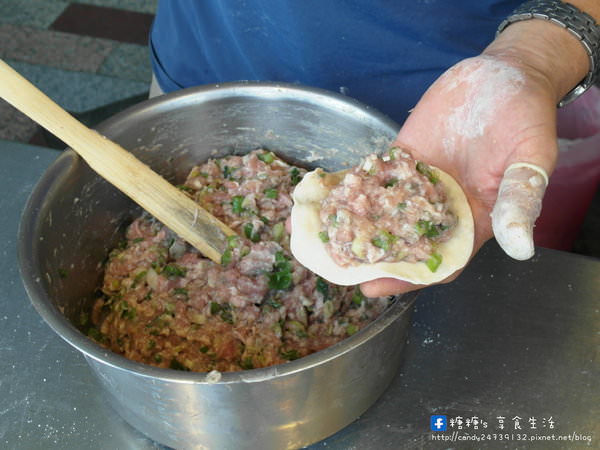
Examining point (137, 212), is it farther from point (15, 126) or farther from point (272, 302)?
point (15, 126)

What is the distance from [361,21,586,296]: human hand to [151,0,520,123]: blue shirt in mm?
227

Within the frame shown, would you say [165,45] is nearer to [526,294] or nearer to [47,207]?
[47,207]

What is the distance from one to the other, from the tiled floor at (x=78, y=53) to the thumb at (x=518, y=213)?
224 centimetres

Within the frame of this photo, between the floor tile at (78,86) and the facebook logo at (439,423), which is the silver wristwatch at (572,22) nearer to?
the facebook logo at (439,423)

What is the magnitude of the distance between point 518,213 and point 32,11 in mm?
3772

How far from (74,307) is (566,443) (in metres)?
1.15

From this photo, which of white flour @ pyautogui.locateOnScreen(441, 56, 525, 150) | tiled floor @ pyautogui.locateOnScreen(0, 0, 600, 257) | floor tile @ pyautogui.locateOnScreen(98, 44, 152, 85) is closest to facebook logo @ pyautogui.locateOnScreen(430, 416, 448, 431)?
white flour @ pyautogui.locateOnScreen(441, 56, 525, 150)

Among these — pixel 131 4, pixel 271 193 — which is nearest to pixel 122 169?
pixel 271 193

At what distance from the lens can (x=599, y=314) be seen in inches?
61.6

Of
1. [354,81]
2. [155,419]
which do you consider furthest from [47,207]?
[354,81]

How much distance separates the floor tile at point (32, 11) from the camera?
3902 mm

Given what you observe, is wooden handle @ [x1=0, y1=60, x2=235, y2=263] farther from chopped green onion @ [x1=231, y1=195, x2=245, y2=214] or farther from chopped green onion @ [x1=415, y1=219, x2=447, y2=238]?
chopped green onion @ [x1=415, y1=219, x2=447, y2=238]

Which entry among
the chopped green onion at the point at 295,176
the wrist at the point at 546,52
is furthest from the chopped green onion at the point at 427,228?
the chopped green onion at the point at 295,176

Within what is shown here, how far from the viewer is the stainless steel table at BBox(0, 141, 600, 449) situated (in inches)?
54.0
